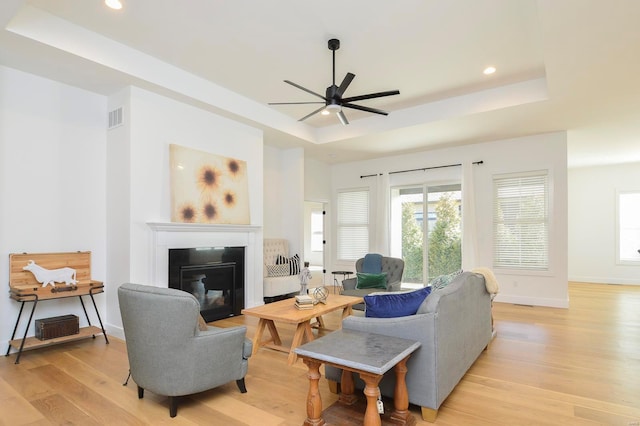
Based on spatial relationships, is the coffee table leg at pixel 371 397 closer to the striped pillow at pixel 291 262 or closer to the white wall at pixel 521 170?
the striped pillow at pixel 291 262

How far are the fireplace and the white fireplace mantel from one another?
80 millimetres

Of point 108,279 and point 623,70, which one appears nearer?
point 623,70

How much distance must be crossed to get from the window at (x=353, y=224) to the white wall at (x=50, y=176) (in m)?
5.45

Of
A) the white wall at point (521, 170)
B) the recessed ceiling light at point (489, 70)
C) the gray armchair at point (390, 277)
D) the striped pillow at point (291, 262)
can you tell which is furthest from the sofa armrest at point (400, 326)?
the white wall at point (521, 170)

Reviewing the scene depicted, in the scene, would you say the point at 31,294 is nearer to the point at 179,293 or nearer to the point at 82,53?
the point at 179,293

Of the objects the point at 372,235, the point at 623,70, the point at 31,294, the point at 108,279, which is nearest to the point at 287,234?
the point at 372,235

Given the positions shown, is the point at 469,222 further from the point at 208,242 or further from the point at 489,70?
the point at 208,242

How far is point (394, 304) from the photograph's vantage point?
106 inches

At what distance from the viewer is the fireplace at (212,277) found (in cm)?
477

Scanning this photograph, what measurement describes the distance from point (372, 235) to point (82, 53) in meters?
6.33

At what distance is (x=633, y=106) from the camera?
5047 mm

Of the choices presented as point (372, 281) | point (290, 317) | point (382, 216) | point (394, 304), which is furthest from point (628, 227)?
point (290, 317)

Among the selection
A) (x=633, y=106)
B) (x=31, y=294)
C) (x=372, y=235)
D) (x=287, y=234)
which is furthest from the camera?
(x=372, y=235)

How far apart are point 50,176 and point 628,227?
1214cm
